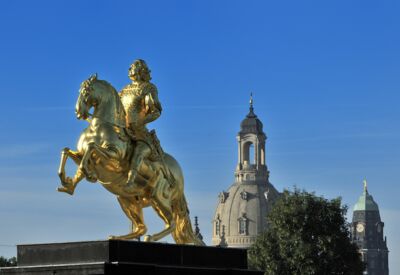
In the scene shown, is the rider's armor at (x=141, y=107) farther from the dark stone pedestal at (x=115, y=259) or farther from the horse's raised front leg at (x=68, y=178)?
the dark stone pedestal at (x=115, y=259)

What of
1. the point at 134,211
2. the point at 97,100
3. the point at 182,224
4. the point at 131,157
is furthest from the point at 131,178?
the point at 182,224

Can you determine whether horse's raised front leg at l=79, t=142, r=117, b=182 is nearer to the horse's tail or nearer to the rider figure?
the rider figure

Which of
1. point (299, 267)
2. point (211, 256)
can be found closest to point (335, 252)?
point (299, 267)

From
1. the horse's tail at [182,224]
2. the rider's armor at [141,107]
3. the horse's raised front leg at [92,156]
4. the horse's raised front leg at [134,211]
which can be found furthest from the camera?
the horse's tail at [182,224]

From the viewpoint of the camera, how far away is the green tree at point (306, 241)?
64.6 metres

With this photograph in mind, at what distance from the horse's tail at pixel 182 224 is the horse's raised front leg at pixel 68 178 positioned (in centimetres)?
309

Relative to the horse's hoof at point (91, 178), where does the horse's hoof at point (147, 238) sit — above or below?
below

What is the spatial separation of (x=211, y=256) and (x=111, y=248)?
10.1 ft

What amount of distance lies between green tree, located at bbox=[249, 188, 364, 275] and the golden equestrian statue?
111 feet

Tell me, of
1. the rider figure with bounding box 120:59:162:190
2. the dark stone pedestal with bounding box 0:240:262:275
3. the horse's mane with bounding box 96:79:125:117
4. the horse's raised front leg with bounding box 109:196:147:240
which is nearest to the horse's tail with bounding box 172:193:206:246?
the horse's raised front leg with bounding box 109:196:147:240

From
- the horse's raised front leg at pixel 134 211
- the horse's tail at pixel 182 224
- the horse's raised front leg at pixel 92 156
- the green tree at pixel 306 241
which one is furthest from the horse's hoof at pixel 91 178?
the green tree at pixel 306 241

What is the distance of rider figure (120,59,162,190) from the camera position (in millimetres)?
29766

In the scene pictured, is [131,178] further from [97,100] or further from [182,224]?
[182,224]

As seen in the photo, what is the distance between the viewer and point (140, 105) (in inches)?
1198
